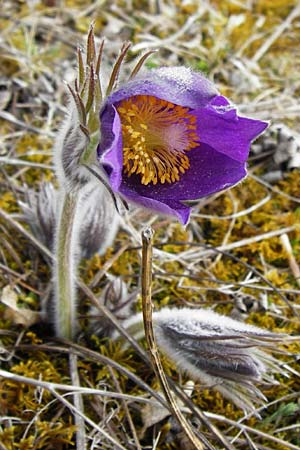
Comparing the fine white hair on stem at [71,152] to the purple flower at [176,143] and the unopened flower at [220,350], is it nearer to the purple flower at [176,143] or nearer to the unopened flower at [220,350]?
the purple flower at [176,143]

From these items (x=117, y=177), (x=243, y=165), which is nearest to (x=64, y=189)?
(x=117, y=177)

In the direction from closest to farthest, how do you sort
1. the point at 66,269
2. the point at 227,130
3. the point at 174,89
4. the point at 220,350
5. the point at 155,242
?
1. the point at 174,89
2. the point at 227,130
3. the point at 220,350
4. the point at 66,269
5. the point at 155,242

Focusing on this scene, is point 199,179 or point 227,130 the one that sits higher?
point 227,130

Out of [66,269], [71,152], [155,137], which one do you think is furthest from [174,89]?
[66,269]

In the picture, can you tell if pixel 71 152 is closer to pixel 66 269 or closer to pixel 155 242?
pixel 66 269

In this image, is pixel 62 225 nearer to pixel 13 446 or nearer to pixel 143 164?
pixel 143 164

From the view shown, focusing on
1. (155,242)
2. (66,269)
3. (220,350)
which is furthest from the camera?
(155,242)

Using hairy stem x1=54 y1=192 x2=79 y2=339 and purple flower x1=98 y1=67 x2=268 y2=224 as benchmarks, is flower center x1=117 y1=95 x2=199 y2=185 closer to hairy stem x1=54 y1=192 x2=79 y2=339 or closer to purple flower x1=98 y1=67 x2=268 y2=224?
purple flower x1=98 y1=67 x2=268 y2=224
